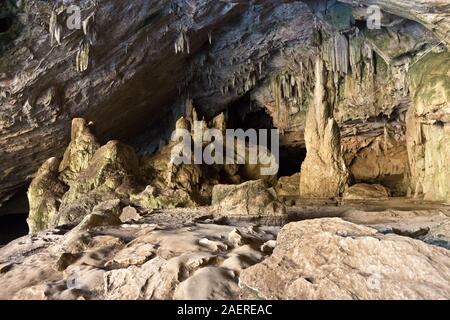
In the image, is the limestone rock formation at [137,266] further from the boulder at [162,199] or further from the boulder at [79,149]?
the boulder at [79,149]

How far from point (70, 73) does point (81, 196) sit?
10.5 feet

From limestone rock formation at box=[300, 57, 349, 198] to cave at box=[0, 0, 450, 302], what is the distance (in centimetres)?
5

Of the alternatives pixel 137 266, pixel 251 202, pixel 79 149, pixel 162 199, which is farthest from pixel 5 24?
pixel 137 266

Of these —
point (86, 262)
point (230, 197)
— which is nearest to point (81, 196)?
point (230, 197)

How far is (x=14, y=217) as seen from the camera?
54.6 feet

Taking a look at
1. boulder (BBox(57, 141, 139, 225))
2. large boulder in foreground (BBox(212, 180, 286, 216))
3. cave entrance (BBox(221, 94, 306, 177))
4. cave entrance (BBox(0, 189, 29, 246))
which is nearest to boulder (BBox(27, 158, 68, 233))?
boulder (BBox(57, 141, 139, 225))

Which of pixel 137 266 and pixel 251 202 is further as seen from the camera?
pixel 251 202

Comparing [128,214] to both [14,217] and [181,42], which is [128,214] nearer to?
[181,42]

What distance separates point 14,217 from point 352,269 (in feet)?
58.4

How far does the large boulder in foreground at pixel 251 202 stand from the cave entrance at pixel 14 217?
10916mm

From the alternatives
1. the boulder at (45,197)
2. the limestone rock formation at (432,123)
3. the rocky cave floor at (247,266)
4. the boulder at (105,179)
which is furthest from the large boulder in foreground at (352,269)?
the boulder at (45,197)

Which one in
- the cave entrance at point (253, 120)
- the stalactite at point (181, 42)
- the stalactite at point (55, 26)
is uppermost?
the stalactite at point (181, 42)

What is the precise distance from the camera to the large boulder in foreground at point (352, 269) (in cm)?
196

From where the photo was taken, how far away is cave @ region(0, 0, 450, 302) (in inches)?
97.0
